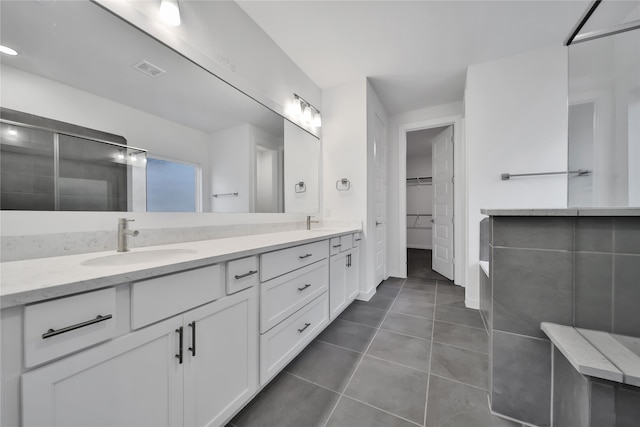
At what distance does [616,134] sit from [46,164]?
3.35 m

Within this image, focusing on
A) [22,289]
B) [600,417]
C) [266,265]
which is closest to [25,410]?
A: [22,289]

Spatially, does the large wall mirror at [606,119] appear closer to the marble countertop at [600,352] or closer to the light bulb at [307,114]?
the marble countertop at [600,352]

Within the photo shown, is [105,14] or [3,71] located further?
[105,14]

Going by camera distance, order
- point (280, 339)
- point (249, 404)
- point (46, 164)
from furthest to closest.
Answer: point (280, 339) < point (249, 404) < point (46, 164)

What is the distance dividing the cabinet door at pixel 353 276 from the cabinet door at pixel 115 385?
164 centimetres

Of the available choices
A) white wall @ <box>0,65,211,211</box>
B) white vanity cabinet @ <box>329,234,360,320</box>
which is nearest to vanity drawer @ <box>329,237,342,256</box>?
white vanity cabinet @ <box>329,234,360,320</box>

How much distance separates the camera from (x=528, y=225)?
105cm

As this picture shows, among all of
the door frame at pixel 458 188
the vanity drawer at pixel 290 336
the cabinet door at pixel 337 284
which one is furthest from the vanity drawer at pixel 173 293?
the door frame at pixel 458 188

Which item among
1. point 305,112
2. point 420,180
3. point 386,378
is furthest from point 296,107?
point 420,180

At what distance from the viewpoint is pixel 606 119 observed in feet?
5.48

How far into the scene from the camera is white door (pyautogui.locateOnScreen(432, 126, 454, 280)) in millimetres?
3318

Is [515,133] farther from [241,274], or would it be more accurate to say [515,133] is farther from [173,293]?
[173,293]

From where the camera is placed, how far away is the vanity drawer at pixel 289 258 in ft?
4.02

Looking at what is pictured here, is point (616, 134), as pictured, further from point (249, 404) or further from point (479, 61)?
point (249, 404)
